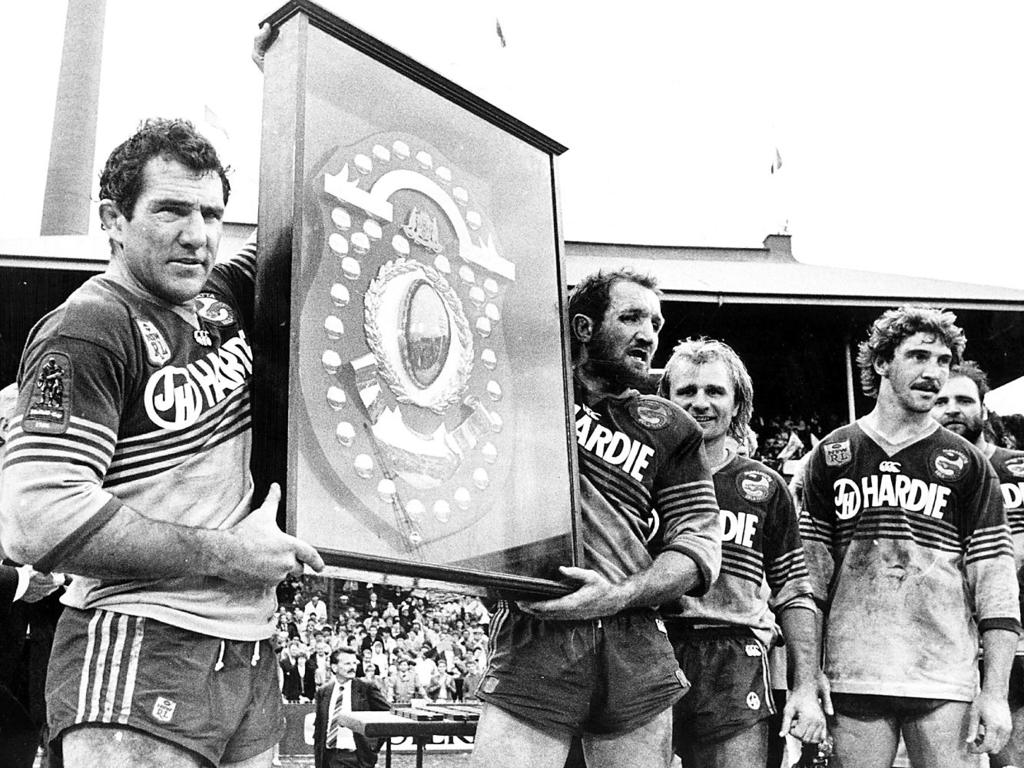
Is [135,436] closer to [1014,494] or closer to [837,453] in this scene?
[837,453]

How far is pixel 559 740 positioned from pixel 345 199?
131 cm

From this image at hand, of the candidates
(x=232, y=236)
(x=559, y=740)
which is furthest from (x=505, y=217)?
(x=232, y=236)

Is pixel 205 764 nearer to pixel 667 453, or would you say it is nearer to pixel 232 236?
pixel 667 453

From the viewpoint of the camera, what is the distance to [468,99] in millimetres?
2502

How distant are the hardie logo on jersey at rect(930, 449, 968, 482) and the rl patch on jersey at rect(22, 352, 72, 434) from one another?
2.69 meters

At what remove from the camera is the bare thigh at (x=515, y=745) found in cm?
239

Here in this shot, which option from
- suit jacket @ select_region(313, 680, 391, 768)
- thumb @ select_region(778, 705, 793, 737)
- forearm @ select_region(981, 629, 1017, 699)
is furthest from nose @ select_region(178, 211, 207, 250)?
suit jacket @ select_region(313, 680, 391, 768)

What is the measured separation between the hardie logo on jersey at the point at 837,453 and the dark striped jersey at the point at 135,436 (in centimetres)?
216

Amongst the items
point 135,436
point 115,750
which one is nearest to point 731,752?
point 115,750

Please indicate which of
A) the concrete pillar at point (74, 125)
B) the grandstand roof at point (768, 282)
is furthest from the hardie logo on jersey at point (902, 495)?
the concrete pillar at point (74, 125)

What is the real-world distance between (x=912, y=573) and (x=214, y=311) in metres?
2.36

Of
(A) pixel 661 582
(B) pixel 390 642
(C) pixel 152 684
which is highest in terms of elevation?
(A) pixel 661 582

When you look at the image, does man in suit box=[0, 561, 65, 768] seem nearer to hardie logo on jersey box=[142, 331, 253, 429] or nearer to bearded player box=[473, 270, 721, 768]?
bearded player box=[473, 270, 721, 768]

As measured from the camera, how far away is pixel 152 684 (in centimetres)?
178
